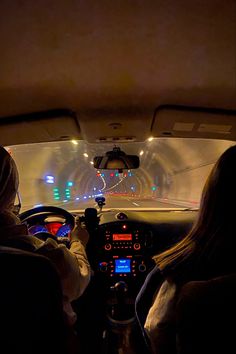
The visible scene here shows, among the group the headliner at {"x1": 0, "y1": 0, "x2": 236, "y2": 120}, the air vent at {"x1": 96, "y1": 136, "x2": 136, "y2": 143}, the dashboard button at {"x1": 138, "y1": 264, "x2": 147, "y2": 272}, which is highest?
A: the headliner at {"x1": 0, "y1": 0, "x2": 236, "y2": 120}

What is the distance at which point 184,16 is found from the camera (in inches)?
100

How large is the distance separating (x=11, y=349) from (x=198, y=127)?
366 centimetres

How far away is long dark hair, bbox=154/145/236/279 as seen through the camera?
5.99ft

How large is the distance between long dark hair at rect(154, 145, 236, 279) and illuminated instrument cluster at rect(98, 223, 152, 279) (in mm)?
2780

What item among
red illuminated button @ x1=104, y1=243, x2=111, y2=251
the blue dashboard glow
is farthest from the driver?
the blue dashboard glow

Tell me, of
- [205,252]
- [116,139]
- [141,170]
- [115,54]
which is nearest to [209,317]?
[205,252]

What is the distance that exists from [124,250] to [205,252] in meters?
3.09

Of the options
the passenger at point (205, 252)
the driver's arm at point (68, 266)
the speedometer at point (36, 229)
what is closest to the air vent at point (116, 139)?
the speedometer at point (36, 229)

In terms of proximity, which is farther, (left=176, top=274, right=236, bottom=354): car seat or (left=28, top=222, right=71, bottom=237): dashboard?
(left=28, top=222, right=71, bottom=237): dashboard

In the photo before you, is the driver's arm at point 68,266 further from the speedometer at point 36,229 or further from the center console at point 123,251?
the center console at point 123,251

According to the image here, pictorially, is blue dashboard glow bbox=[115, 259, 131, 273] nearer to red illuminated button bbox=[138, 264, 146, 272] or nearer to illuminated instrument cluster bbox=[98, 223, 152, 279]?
illuminated instrument cluster bbox=[98, 223, 152, 279]

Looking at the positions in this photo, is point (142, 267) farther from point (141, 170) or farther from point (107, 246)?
point (141, 170)

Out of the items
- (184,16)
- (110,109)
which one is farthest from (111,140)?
(184,16)

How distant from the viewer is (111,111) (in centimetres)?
400
